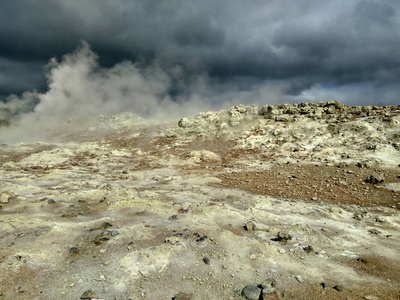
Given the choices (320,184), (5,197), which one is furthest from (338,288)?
(5,197)

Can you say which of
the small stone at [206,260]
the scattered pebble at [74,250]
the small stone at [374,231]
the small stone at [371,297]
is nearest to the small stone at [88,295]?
the scattered pebble at [74,250]

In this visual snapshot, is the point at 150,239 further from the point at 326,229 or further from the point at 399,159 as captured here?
the point at 399,159

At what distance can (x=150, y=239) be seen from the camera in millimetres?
7707

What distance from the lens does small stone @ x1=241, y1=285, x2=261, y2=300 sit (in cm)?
546

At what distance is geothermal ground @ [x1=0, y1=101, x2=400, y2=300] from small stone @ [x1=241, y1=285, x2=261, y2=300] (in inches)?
1.3

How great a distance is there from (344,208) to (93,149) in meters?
29.0

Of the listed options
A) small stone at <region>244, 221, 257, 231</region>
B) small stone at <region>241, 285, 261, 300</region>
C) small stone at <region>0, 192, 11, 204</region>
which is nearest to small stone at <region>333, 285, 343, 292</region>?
small stone at <region>241, 285, 261, 300</region>

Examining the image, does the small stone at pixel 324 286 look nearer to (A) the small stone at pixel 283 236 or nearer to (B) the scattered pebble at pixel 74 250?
(A) the small stone at pixel 283 236

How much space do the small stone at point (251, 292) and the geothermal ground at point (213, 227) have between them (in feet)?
0.11

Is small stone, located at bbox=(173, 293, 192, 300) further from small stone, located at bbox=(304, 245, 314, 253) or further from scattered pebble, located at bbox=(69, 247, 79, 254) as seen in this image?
small stone, located at bbox=(304, 245, 314, 253)

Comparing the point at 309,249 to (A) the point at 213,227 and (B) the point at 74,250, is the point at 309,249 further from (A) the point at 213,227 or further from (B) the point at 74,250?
(B) the point at 74,250

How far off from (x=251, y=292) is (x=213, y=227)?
10.9 ft

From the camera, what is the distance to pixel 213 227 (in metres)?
8.77

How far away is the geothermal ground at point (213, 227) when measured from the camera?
18.9 ft
